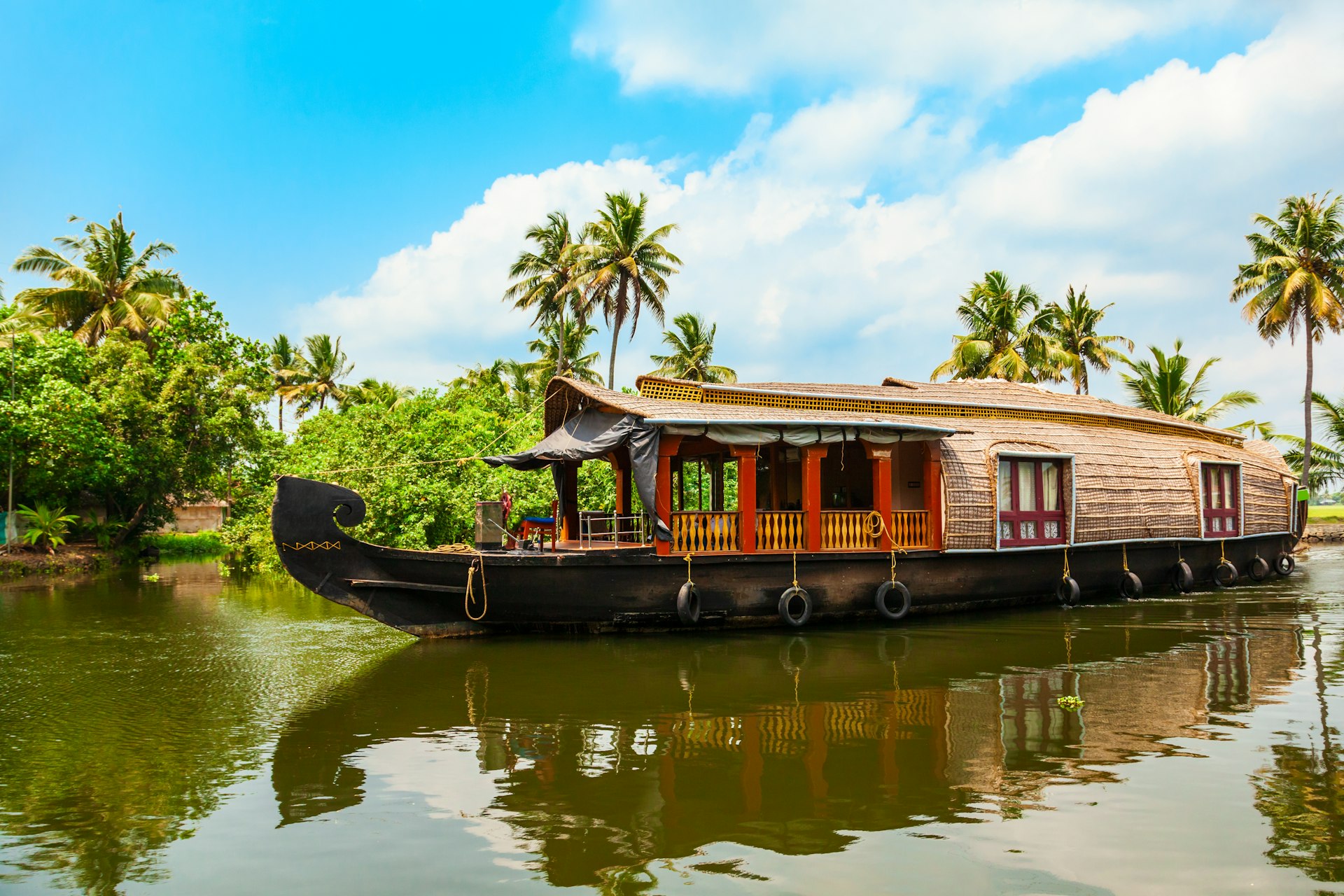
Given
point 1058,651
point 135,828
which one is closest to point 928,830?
point 135,828

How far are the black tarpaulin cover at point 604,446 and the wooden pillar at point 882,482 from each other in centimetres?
252

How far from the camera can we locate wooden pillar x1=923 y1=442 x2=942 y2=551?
33.9 ft

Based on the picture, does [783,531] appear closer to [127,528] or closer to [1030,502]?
[1030,502]

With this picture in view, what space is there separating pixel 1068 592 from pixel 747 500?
468cm

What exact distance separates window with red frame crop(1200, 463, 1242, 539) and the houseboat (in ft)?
0.12

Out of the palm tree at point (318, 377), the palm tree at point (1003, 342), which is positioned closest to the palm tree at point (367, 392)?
the palm tree at point (318, 377)

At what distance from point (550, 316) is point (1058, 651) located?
21392 millimetres

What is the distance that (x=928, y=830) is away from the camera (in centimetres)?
405

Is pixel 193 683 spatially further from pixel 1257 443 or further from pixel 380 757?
pixel 1257 443

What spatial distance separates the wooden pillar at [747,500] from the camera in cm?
944

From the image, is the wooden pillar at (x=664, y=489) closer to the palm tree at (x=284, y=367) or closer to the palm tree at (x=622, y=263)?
the palm tree at (x=622, y=263)

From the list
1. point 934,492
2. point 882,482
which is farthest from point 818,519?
point 934,492

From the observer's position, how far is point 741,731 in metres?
5.77

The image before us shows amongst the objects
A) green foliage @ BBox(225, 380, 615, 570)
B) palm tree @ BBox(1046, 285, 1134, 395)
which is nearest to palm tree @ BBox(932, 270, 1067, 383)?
palm tree @ BBox(1046, 285, 1134, 395)
